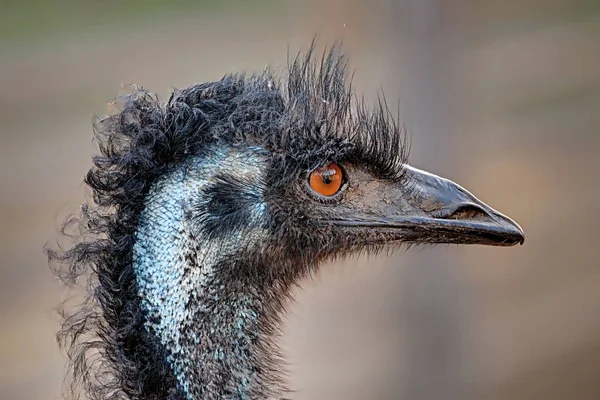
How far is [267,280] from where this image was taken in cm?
263

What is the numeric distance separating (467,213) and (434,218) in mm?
82

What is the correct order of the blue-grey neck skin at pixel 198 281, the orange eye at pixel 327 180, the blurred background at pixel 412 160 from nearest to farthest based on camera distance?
1. the blue-grey neck skin at pixel 198 281
2. the orange eye at pixel 327 180
3. the blurred background at pixel 412 160

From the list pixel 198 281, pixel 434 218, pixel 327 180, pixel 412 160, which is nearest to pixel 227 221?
pixel 198 281

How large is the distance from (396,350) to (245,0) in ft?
6.32

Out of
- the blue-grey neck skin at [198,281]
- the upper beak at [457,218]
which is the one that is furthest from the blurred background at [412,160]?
the blue-grey neck skin at [198,281]

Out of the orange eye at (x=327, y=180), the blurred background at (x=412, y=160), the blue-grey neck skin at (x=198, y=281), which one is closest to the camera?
the blue-grey neck skin at (x=198, y=281)

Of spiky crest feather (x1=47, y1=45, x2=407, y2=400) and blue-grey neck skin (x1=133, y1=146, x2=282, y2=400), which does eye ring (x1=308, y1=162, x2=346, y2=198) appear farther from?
blue-grey neck skin (x1=133, y1=146, x2=282, y2=400)

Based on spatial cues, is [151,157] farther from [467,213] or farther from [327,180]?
[467,213]

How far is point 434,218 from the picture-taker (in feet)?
8.68

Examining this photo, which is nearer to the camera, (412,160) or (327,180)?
(327,180)

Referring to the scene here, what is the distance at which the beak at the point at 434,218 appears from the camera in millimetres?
2621

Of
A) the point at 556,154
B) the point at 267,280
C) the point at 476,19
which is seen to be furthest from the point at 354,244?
the point at 556,154

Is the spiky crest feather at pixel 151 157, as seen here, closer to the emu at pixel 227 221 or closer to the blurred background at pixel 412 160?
the emu at pixel 227 221

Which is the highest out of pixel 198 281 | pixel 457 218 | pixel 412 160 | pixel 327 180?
pixel 412 160
